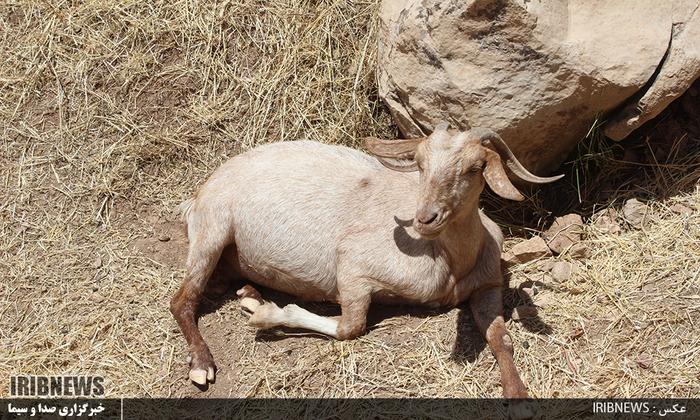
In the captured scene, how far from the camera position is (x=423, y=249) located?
396cm

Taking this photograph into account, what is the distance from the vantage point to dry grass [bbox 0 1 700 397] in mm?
3787

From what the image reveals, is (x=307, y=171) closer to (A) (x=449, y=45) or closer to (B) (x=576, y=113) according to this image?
(A) (x=449, y=45)

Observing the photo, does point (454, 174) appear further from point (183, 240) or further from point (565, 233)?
point (183, 240)

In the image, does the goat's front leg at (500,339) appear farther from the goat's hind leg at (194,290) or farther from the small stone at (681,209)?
the goat's hind leg at (194,290)

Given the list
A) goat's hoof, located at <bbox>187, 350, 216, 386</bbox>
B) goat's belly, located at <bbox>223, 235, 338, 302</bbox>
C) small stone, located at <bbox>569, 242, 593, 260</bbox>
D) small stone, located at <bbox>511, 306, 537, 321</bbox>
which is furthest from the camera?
small stone, located at <bbox>569, 242, 593, 260</bbox>

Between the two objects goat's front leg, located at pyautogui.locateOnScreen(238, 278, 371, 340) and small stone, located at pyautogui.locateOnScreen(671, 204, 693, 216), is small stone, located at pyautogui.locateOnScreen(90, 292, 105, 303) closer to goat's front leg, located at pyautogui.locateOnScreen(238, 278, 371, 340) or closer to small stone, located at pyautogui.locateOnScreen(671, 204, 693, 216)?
goat's front leg, located at pyautogui.locateOnScreen(238, 278, 371, 340)

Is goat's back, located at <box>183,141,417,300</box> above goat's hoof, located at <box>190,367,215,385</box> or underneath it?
above

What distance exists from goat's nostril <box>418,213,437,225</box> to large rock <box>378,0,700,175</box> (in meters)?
1.20

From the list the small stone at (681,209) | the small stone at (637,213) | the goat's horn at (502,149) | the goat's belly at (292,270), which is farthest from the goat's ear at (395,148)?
the small stone at (681,209)

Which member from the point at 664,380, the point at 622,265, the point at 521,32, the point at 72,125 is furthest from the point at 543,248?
the point at 72,125

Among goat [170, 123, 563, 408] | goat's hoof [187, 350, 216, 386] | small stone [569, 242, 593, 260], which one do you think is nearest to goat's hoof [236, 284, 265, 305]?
goat [170, 123, 563, 408]

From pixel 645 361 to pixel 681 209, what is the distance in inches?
55.9

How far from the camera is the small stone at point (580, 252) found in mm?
4410

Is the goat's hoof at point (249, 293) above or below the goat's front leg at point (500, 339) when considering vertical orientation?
below
